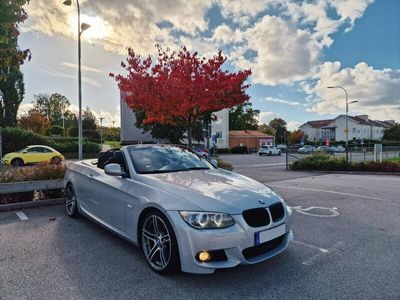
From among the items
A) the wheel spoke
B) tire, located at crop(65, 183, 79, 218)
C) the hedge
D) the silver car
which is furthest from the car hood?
the hedge

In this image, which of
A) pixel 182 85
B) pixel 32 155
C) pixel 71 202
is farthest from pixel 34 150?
pixel 71 202

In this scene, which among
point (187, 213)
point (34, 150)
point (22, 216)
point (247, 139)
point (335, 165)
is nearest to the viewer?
point (187, 213)

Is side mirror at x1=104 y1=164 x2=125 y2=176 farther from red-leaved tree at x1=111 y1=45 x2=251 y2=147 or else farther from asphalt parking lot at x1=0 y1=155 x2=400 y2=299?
red-leaved tree at x1=111 y1=45 x2=251 y2=147

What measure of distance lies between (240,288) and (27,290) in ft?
6.97

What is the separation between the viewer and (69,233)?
4.89 m

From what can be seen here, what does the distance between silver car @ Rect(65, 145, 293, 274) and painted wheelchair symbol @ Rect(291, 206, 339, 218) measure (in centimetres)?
276

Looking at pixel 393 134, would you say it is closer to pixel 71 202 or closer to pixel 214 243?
pixel 71 202

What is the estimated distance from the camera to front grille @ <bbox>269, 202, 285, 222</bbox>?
342cm

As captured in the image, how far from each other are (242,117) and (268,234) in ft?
257

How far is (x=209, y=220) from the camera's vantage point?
10.1 feet

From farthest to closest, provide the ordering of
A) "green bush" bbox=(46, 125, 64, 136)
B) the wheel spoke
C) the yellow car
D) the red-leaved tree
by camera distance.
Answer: "green bush" bbox=(46, 125, 64, 136) < the yellow car < the red-leaved tree < the wheel spoke

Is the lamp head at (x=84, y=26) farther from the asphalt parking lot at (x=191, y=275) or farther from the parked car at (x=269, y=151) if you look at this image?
the parked car at (x=269, y=151)

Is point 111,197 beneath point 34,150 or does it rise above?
beneath

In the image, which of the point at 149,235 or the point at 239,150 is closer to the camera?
the point at 149,235
